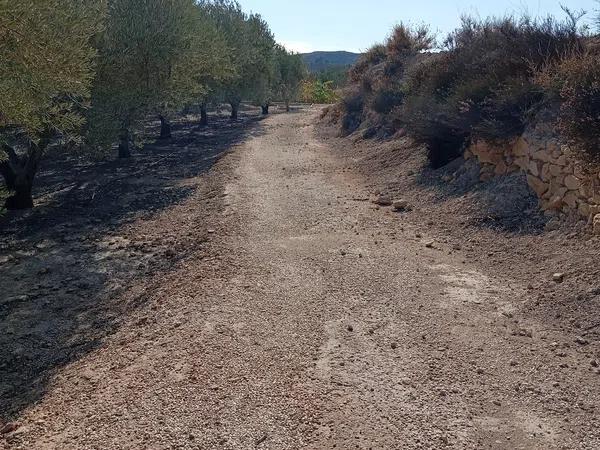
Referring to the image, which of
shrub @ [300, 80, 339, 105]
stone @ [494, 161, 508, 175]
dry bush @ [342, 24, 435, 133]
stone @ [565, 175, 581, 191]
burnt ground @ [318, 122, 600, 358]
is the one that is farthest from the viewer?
shrub @ [300, 80, 339, 105]

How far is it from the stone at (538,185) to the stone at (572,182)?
0.60 metres

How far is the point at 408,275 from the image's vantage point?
7230 millimetres

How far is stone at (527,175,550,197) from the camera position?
8555 millimetres

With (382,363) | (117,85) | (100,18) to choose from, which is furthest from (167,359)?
(117,85)

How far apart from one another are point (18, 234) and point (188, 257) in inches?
174

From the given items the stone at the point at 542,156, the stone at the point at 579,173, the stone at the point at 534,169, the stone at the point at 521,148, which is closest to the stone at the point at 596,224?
the stone at the point at 579,173

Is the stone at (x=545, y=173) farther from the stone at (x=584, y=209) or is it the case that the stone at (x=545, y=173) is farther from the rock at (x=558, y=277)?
the rock at (x=558, y=277)

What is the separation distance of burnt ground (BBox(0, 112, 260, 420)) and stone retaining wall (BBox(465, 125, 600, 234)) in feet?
17.5

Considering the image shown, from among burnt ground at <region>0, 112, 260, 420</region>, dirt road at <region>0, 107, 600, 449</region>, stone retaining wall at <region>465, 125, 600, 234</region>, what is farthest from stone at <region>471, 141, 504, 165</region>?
burnt ground at <region>0, 112, 260, 420</region>

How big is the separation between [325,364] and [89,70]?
8789mm

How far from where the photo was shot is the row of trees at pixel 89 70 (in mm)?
6945

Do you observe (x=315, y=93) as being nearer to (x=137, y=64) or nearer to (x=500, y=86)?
→ (x=137, y=64)

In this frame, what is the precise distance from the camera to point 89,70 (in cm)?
1137

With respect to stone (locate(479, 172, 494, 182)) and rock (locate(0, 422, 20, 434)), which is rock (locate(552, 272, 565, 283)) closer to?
stone (locate(479, 172, 494, 182))
